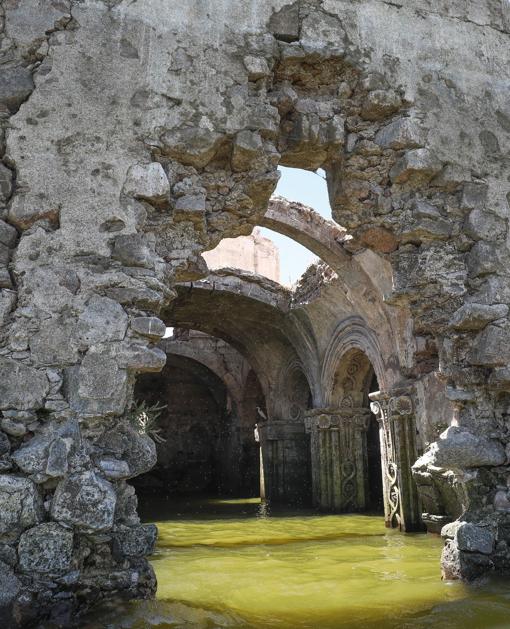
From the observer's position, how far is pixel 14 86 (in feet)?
13.5

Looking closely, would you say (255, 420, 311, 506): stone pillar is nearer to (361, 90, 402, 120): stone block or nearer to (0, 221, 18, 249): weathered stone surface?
(361, 90, 402, 120): stone block

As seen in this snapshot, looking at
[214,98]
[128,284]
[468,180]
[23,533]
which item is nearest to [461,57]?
[468,180]

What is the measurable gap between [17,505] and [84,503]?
1.14 feet

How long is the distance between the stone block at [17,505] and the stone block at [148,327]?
42.6 inches

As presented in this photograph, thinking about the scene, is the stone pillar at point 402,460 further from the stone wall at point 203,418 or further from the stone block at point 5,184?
the stone wall at point 203,418

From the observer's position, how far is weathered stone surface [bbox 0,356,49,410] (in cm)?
362

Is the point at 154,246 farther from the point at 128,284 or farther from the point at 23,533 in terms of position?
the point at 23,533

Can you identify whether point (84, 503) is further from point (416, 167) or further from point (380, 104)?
point (380, 104)

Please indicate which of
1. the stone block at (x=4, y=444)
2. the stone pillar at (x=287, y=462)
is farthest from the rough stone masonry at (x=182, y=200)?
the stone pillar at (x=287, y=462)

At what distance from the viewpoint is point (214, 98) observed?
446cm

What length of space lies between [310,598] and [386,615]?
66cm

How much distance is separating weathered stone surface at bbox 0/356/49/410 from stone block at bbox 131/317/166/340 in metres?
0.62

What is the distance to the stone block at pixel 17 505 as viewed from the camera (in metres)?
3.37

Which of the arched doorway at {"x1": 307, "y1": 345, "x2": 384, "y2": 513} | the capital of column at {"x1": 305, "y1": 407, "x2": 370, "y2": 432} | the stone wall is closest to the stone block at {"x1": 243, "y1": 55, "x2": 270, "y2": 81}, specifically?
the arched doorway at {"x1": 307, "y1": 345, "x2": 384, "y2": 513}
